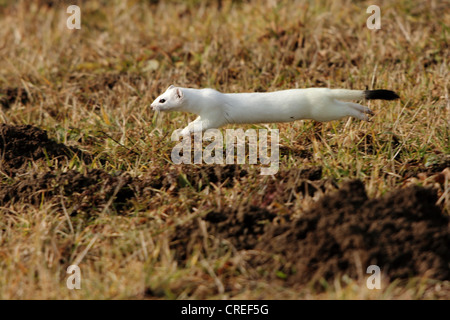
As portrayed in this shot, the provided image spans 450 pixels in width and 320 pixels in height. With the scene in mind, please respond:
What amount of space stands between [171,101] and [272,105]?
0.70 meters

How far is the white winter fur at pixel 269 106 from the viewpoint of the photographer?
401 cm

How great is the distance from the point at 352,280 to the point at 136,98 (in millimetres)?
3176

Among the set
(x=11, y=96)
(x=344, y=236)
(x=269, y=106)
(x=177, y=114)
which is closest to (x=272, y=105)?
(x=269, y=106)

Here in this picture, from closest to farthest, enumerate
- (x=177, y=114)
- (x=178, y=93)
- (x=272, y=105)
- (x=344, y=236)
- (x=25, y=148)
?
(x=344, y=236) → (x=272, y=105) → (x=178, y=93) → (x=25, y=148) → (x=177, y=114)

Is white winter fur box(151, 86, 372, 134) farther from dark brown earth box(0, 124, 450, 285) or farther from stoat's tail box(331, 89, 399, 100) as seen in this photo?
dark brown earth box(0, 124, 450, 285)

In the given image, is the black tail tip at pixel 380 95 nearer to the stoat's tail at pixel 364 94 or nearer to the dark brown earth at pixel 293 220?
the stoat's tail at pixel 364 94

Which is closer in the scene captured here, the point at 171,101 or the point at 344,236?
the point at 344,236

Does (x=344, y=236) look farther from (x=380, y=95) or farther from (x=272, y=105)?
(x=380, y=95)

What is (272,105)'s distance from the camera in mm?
4000

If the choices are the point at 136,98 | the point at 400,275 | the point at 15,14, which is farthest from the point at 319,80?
the point at 15,14

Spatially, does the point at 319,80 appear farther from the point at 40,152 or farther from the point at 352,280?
the point at 352,280

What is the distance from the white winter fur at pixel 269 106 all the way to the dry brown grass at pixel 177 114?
0.29 metres

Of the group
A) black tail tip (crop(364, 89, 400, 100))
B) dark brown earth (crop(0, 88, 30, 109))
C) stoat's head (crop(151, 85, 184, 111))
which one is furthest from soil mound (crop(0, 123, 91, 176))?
black tail tip (crop(364, 89, 400, 100))

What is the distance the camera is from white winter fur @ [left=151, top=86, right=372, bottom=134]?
158 inches
